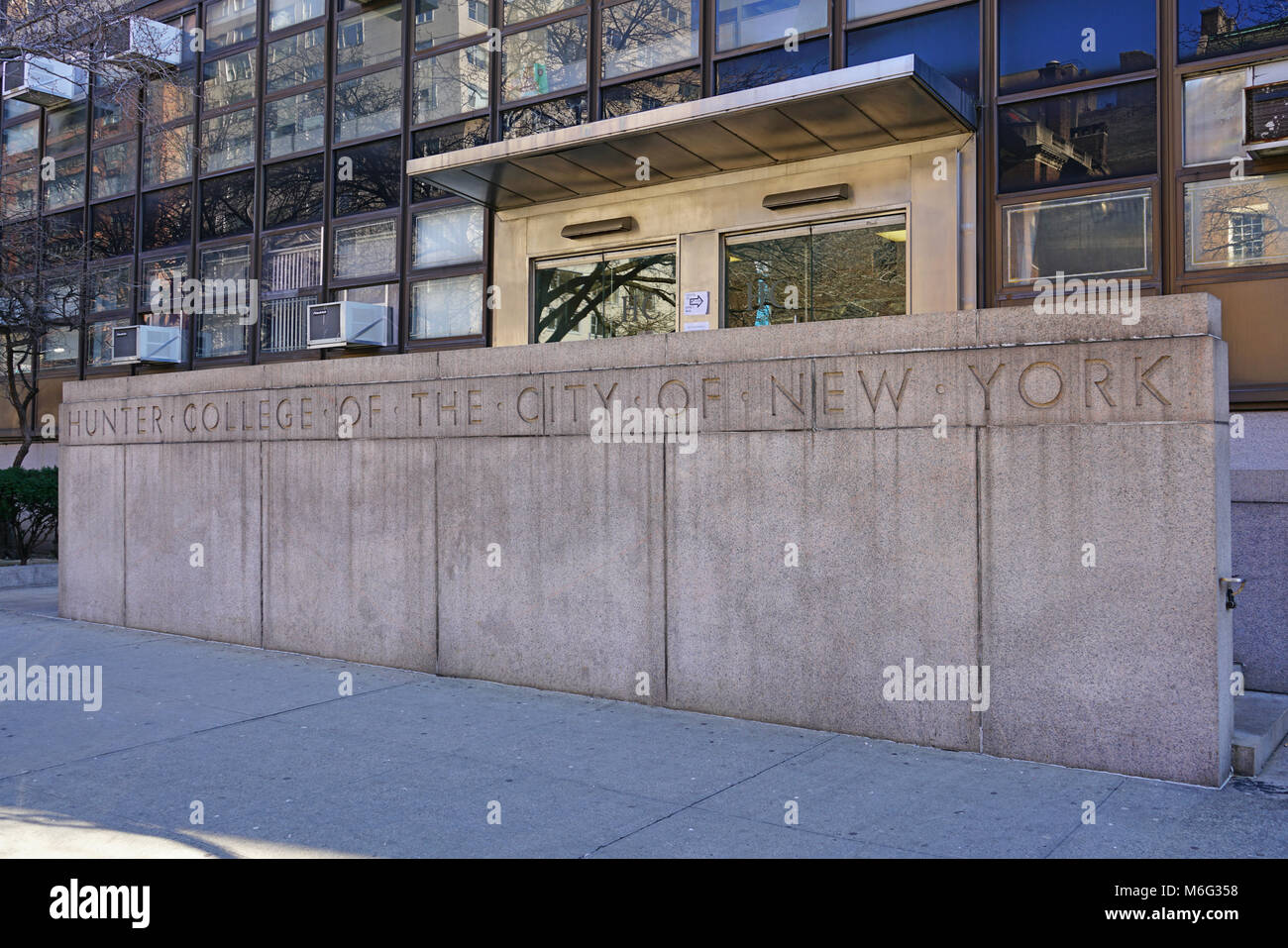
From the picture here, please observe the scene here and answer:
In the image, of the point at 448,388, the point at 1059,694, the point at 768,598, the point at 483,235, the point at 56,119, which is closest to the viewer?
the point at 1059,694

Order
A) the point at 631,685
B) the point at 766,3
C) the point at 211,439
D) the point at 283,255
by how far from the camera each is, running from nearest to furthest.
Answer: the point at 631,685, the point at 211,439, the point at 766,3, the point at 283,255

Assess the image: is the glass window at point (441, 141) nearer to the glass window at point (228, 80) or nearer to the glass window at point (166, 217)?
the glass window at point (228, 80)

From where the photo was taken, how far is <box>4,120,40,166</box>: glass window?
19.1 m

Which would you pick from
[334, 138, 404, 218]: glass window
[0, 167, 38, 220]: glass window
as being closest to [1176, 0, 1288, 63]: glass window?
[334, 138, 404, 218]: glass window

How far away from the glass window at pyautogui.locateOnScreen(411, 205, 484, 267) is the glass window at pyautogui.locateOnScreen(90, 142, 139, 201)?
6444mm

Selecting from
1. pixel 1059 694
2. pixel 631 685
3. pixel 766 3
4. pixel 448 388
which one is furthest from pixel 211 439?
pixel 1059 694

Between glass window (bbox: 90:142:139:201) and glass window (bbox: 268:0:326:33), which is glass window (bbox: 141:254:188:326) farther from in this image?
glass window (bbox: 268:0:326:33)

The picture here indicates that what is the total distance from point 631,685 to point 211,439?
17.4 feet

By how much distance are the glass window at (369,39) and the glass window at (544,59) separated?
1.85m

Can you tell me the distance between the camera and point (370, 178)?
1454cm

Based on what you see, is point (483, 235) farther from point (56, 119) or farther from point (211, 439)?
point (56, 119)

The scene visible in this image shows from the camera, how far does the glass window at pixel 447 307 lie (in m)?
13.5

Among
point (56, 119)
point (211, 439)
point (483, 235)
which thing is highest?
point (56, 119)

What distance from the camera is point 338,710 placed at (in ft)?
24.7
